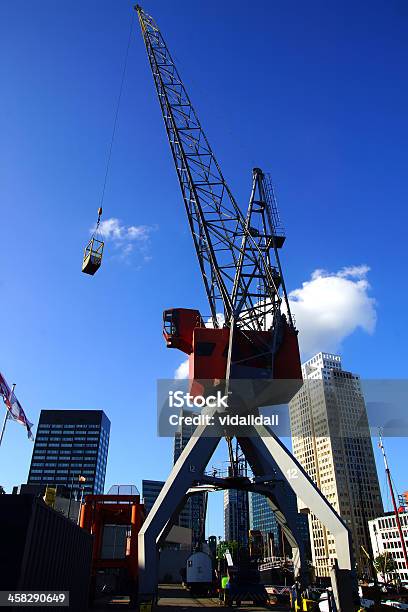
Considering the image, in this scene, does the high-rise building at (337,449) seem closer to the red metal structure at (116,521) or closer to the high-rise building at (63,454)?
the high-rise building at (63,454)

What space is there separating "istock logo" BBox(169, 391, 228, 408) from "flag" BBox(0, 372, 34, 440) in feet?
44.2

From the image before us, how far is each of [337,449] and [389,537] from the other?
33.1 m

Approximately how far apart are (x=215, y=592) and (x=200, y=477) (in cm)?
1580

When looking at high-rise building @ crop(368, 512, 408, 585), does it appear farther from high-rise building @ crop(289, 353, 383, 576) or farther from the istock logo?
the istock logo

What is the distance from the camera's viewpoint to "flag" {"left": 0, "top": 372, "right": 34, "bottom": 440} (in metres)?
34.9

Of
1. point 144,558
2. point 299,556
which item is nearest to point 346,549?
point 299,556

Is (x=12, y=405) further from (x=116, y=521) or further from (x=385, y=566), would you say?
(x=385, y=566)

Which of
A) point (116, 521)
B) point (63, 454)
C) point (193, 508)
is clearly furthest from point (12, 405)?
point (63, 454)

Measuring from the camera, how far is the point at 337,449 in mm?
150625

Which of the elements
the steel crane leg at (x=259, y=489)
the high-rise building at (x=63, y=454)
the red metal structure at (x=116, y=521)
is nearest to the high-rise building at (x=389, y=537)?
the red metal structure at (x=116, y=521)

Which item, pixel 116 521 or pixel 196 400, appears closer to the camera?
pixel 196 400

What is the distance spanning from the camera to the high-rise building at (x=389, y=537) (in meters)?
115

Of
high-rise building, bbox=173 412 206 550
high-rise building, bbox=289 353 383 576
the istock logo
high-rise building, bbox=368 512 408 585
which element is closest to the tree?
high-rise building, bbox=368 512 408 585

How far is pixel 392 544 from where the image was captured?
120 meters
